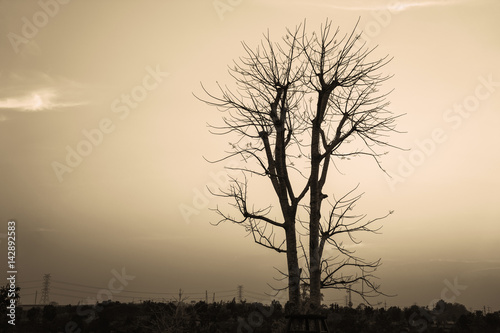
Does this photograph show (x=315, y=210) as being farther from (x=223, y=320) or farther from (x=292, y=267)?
(x=223, y=320)

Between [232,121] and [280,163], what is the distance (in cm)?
143

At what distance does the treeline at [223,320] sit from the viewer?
30734mm

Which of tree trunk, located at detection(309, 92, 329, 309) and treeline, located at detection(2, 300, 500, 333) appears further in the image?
treeline, located at detection(2, 300, 500, 333)

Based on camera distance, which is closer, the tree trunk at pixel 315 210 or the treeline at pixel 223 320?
the tree trunk at pixel 315 210

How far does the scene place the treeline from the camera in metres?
30.7

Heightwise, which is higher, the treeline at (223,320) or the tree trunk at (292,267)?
the tree trunk at (292,267)

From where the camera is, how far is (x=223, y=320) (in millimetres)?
33438

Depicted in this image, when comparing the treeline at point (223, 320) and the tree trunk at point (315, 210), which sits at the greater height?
the tree trunk at point (315, 210)

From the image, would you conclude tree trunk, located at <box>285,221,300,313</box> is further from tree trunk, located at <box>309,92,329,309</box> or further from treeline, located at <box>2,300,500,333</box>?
treeline, located at <box>2,300,500,333</box>

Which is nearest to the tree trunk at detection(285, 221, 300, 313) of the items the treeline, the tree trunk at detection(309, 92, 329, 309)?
the tree trunk at detection(309, 92, 329, 309)

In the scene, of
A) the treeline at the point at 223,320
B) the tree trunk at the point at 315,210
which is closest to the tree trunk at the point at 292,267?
the tree trunk at the point at 315,210

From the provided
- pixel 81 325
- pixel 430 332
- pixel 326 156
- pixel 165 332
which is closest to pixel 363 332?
pixel 430 332

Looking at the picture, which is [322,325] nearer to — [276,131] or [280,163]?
[280,163]

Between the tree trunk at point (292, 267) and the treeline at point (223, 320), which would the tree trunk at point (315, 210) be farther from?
the treeline at point (223, 320)
